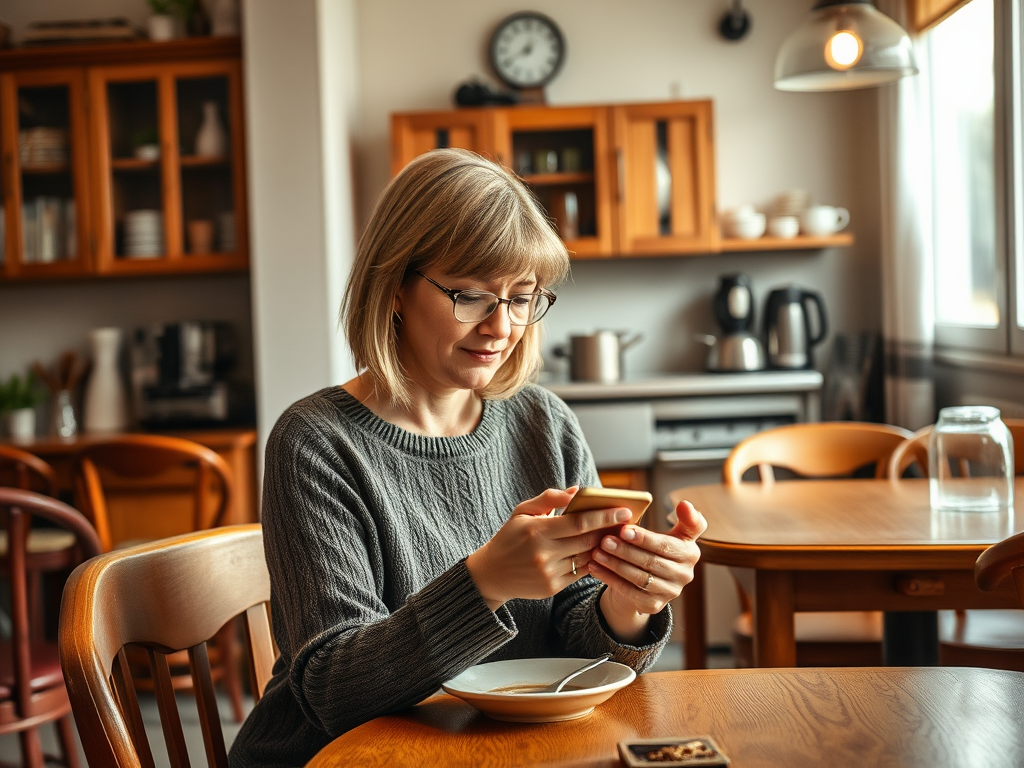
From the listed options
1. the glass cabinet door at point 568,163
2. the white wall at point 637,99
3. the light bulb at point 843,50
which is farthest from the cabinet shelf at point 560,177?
the light bulb at point 843,50

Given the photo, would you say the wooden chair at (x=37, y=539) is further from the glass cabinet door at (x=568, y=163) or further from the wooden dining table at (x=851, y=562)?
the glass cabinet door at (x=568, y=163)

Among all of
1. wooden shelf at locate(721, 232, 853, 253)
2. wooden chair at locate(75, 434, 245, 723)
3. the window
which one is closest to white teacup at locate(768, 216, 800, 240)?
wooden shelf at locate(721, 232, 853, 253)

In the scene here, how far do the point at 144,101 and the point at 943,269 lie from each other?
9.29ft

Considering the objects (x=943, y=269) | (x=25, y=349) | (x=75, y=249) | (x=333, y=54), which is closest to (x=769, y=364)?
(x=943, y=269)

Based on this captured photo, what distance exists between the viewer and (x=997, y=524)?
5.61 ft

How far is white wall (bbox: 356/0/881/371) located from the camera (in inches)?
158

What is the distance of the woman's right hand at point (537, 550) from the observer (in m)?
0.96

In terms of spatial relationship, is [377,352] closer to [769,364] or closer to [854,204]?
[769,364]

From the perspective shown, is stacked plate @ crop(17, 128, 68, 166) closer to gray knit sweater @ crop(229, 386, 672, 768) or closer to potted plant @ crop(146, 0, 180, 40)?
potted plant @ crop(146, 0, 180, 40)

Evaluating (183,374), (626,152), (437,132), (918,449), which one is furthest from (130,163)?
(918,449)

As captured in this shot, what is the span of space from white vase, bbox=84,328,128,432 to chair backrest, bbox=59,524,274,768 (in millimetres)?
2717

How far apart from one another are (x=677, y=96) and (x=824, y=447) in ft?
6.44

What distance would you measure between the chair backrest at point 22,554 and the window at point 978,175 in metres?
2.47

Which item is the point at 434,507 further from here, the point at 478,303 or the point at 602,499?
the point at 602,499
